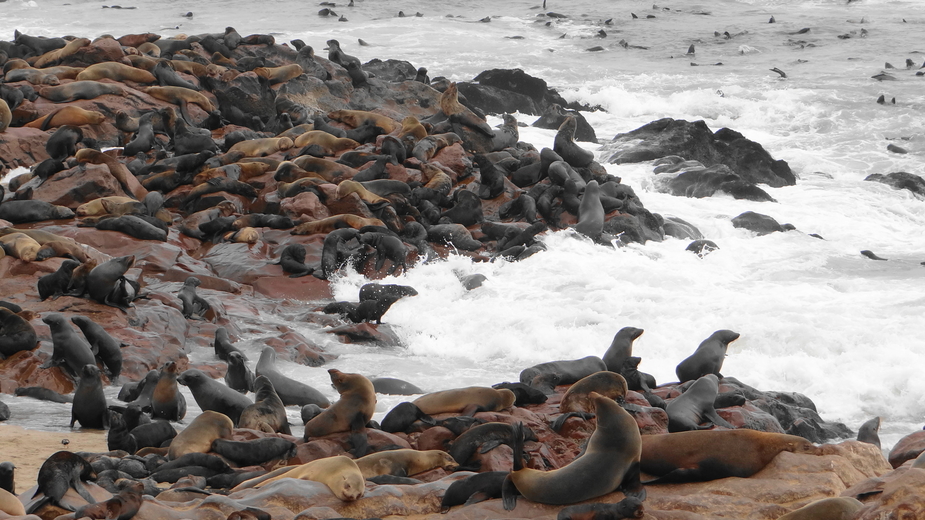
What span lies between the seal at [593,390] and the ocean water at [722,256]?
6.47 ft

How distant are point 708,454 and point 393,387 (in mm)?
3878

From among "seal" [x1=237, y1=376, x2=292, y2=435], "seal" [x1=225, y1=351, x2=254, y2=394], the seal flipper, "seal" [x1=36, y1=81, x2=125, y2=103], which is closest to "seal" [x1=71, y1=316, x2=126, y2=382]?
"seal" [x1=225, y1=351, x2=254, y2=394]

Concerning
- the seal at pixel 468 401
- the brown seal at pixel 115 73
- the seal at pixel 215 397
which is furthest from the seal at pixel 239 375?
the brown seal at pixel 115 73

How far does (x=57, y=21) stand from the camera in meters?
42.0

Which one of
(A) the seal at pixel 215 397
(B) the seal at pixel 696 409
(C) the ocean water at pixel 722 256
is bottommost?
(C) the ocean water at pixel 722 256

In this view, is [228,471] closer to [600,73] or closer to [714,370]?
[714,370]

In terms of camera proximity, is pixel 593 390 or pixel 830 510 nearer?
pixel 830 510

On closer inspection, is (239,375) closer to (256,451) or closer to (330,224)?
(256,451)

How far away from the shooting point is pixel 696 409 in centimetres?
639

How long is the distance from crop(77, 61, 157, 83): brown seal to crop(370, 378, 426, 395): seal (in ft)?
37.4

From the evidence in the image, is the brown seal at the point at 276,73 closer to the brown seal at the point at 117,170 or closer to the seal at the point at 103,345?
the brown seal at the point at 117,170

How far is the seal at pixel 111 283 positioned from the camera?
856 centimetres

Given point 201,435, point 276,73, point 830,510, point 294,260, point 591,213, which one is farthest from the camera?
point 276,73

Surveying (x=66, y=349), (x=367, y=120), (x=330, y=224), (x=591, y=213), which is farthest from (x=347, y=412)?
(x=367, y=120)
